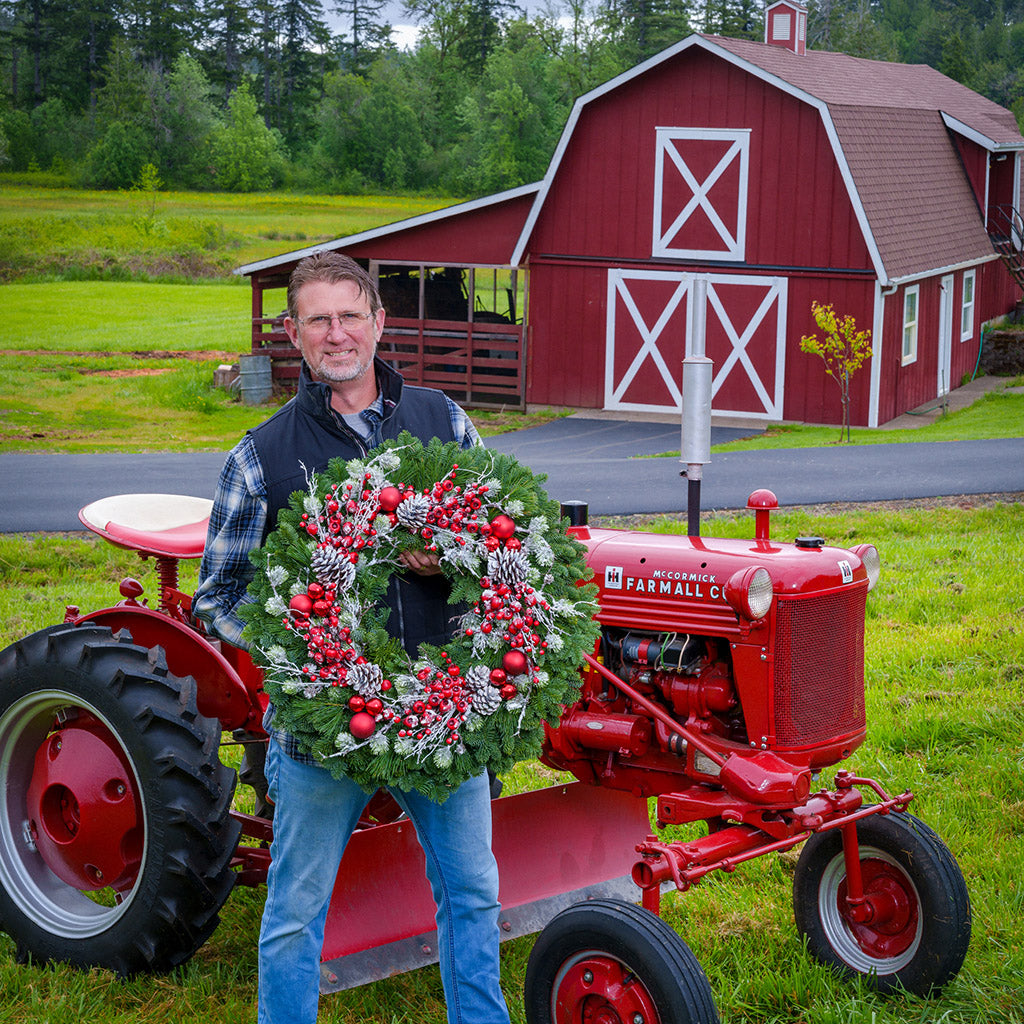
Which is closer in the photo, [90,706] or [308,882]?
[308,882]

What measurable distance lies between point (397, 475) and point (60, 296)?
92.9 feet

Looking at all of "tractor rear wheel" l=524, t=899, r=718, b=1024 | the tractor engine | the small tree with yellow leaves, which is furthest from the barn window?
Result: "tractor rear wheel" l=524, t=899, r=718, b=1024

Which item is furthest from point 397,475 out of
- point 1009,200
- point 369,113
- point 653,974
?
point 369,113

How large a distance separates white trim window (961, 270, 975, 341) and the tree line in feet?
58.6

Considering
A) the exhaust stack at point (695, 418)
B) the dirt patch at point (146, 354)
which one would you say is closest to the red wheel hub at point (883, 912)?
the exhaust stack at point (695, 418)

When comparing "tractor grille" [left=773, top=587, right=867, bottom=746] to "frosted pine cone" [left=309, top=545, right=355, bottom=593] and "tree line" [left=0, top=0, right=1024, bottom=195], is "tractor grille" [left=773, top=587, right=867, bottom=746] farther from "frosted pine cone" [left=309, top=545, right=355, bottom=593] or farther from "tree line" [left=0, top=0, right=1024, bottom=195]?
"tree line" [left=0, top=0, right=1024, bottom=195]

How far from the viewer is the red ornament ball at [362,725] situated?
8.93 feet

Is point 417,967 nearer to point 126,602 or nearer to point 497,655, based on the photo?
point 497,655

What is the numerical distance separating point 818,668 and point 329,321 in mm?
1641

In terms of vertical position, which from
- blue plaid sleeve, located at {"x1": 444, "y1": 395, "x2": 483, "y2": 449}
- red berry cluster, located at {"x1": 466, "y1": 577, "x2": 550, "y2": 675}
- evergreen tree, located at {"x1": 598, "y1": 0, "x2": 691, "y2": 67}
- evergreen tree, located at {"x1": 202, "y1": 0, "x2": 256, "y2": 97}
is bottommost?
red berry cluster, located at {"x1": 466, "y1": 577, "x2": 550, "y2": 675}

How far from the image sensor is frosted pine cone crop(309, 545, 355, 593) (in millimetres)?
2822

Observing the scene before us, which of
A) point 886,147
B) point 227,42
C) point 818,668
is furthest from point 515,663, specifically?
point 227,42

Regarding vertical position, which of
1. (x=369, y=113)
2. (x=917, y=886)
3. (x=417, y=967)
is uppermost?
(x=369, y=113)

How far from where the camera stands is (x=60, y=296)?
29047mm
